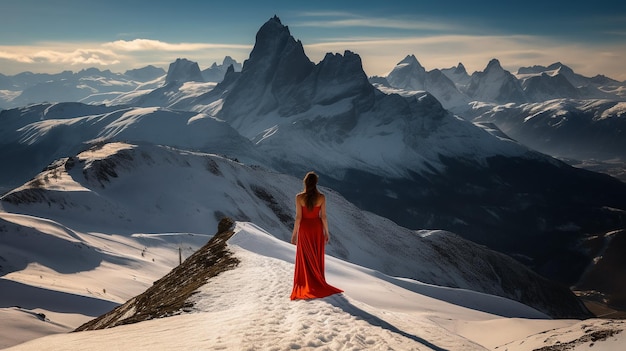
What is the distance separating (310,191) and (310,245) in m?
1.75

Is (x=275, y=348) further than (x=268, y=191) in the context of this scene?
No

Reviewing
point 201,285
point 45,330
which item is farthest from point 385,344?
point 45,330

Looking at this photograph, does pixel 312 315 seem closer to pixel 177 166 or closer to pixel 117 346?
pixel 117 346

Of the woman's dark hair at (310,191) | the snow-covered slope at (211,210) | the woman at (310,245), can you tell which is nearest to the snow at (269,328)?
the woman at (310,245)

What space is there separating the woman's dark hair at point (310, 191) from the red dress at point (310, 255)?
0.59 feet

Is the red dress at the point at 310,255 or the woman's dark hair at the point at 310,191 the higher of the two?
the woman's dark hair at the point at 310,191

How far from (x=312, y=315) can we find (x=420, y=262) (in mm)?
82789

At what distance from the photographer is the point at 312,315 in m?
13.4

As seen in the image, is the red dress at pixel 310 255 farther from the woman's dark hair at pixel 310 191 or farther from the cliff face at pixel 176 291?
the cliff face at pixel 176 291

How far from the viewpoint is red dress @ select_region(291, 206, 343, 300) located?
50.7ft

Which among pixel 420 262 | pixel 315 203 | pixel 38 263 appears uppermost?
pixel 315 203

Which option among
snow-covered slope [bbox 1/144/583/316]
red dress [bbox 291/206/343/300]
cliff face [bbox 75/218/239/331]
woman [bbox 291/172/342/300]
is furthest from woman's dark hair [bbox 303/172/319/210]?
snow-covered slope [bbox 1/144/583/316]

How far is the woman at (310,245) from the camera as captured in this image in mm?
15297

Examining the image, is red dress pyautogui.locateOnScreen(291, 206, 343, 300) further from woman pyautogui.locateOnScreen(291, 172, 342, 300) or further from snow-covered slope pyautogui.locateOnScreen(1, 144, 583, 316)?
snow-covered slope pyautogui.locateOnScreen(1, 144, 583, 316)
